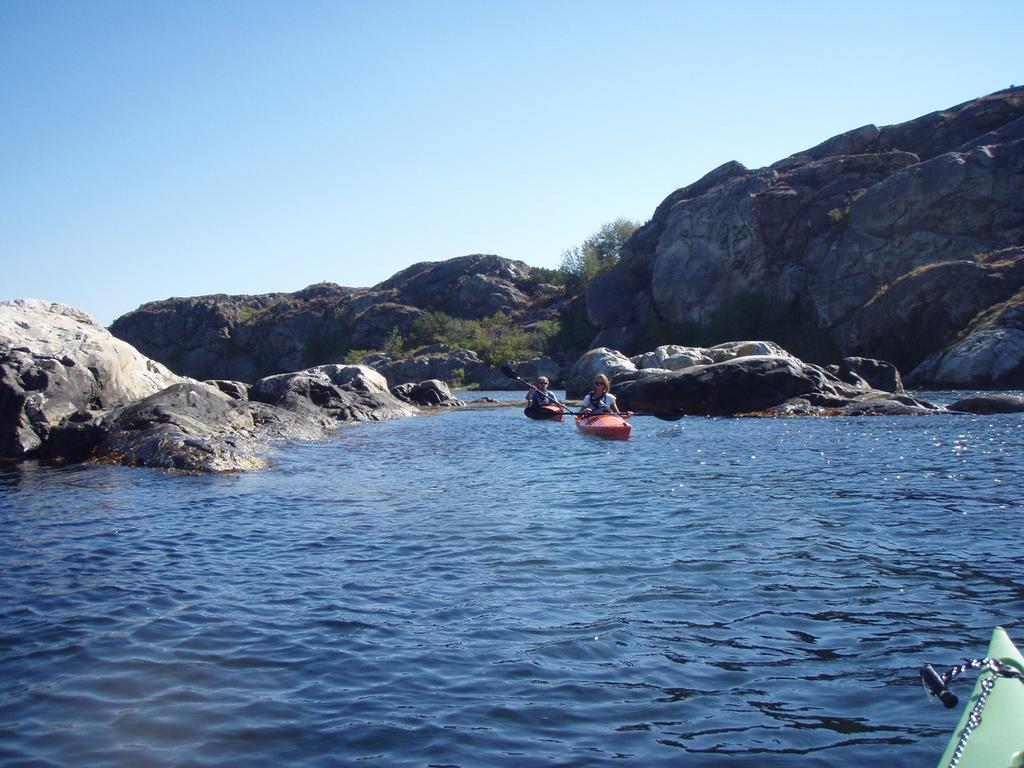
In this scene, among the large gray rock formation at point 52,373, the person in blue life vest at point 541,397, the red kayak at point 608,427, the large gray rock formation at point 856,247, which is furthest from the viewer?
the large gray rock formation at point 856,247

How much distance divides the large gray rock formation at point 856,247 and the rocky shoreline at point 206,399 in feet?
44.9

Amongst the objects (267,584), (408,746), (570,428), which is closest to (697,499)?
(267,584)

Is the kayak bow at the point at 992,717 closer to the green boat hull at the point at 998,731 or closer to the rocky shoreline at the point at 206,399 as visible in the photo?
the green boat hull at the point at 998,731

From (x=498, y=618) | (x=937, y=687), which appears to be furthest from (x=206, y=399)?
(x=937, y=687)

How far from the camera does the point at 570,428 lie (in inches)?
935

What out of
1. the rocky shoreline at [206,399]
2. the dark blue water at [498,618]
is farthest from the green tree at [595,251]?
the dark blue water at [498,618]

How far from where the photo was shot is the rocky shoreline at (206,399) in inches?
626

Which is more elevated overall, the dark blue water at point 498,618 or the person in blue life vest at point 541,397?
the person in blue life vest at point 541,397

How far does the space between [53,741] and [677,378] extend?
2585cm

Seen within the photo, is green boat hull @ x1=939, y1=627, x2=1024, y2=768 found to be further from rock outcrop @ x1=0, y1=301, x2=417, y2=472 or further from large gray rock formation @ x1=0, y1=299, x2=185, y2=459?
large gray rock formation @ x1=0, y1=299, x2=185, y2=459

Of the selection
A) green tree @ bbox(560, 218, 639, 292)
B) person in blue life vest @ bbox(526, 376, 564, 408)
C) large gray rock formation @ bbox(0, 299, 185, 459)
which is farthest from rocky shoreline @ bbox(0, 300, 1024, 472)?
green tree @ bbox(560, 218, 639, 292)

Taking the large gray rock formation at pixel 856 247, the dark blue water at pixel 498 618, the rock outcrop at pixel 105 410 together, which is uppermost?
the large gray rock formation at pixel 856 247

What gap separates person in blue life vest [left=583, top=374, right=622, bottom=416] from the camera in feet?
73.2

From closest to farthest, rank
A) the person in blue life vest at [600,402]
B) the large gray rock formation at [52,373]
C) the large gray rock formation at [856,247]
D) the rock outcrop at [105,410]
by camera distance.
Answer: the rock outcrop at [105,410] → the large gray rock formation at [52,373] → the person in blue life vest at [600,402] → the large gray rock formation at [856,247]
